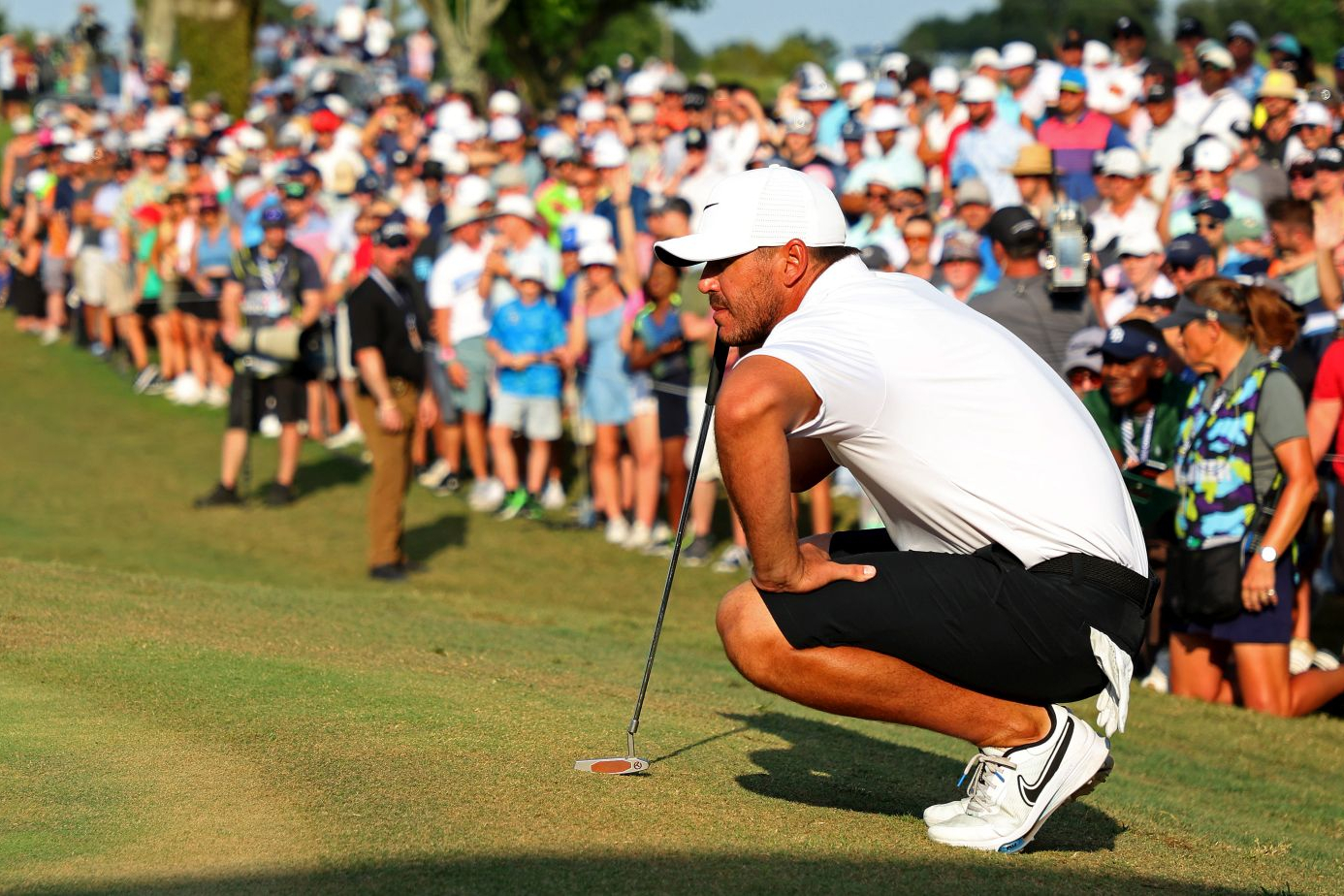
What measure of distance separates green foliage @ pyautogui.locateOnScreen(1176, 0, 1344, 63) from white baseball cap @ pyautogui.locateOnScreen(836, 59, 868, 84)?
10.7 meters

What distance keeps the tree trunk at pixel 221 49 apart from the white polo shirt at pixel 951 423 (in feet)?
93.4

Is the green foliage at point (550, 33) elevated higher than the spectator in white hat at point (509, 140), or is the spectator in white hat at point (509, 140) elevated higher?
the green foliage at point (550, 33)

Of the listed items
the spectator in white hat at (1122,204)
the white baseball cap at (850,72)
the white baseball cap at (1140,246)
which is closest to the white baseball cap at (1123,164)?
the spectator in white hat at (1122,204)

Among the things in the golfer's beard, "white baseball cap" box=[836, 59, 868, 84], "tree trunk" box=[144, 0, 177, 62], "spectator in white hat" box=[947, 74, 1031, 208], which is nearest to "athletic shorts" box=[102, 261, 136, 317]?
"white baseball cap" box=[836, 59, 868, 84]

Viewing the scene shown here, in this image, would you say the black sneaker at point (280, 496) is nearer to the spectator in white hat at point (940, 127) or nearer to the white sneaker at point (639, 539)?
the white sneaker at point (639, 539)

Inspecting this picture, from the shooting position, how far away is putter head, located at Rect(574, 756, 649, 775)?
526 cm

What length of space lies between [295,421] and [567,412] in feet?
8.15

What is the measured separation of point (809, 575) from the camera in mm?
4688

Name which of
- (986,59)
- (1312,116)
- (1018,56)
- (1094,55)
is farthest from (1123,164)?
(1094,55)

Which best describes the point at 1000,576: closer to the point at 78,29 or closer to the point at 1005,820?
the point at 1005,820

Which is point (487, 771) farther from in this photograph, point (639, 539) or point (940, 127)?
point (940, 127)

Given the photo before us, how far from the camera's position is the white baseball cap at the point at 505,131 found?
1642 cm

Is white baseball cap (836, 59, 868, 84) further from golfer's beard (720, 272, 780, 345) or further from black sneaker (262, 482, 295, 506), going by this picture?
golfer's beard (720, 272, 780, 345)

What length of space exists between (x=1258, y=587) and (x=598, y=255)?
21.6 ft
